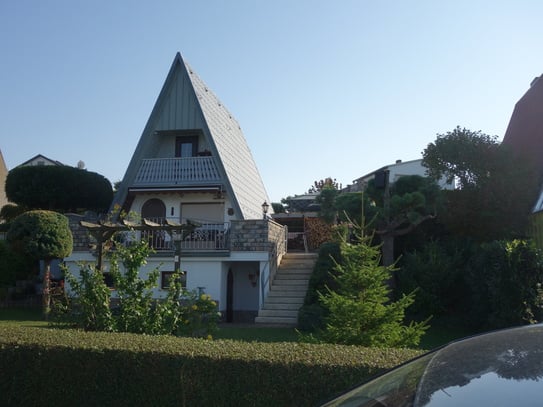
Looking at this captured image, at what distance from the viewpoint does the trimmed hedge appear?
4.54m

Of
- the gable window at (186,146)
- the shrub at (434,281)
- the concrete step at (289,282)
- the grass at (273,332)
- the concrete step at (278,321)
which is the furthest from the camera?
the gable window at (186,146)

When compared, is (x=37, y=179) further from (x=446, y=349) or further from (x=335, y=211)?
(x=446, y=349)

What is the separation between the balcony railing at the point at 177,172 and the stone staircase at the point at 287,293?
15.6ft

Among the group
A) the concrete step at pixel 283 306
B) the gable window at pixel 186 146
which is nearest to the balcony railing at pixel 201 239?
the concrete step at pixel 283 306

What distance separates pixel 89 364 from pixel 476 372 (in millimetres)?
4228

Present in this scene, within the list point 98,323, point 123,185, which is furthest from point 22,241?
point 98,323

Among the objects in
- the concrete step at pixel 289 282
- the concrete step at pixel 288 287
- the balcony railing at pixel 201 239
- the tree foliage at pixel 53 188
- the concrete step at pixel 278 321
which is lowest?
the concrete step at pixel 278 321

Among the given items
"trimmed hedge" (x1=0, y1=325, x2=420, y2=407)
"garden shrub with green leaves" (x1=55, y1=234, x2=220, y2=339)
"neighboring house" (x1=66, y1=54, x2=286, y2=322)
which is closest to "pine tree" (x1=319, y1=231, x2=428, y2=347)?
"garden shrub with green leaves" (x1=55, y1=234, x2=220, y2=339)

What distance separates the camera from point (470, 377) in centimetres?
206

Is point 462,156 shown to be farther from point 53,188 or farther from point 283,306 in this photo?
point 53,188

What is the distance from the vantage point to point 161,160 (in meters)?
21.2

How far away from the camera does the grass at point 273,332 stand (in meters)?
12.6

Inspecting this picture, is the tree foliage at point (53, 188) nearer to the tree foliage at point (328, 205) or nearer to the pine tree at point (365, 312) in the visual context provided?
the tree foliage at point (328, 205)

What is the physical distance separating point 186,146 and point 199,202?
9.43ft
